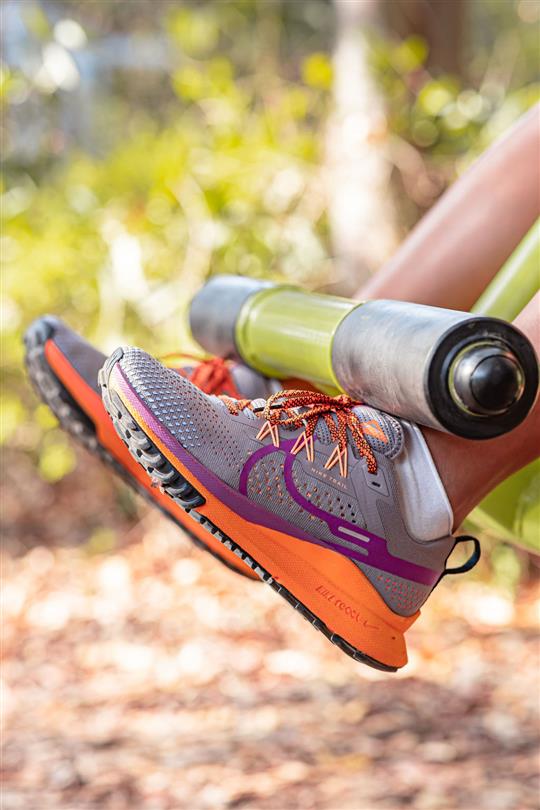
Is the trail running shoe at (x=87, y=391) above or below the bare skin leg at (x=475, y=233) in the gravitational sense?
below

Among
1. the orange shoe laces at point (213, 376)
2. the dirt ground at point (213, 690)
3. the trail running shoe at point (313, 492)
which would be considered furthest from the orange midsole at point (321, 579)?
the dirt ground at point (213, 690)

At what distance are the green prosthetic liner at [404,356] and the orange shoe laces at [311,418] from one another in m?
0.03

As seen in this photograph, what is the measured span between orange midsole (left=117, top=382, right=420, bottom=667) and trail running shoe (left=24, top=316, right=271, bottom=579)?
188 millimetres

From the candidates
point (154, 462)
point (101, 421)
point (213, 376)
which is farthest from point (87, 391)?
point (154, 462)

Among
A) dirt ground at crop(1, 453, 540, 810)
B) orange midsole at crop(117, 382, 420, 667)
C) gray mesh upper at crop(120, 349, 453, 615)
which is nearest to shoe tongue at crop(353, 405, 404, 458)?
gray mesh upper at crop(120, 349, 453, 615)

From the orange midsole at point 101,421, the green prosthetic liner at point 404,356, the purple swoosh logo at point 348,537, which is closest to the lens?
the green prosthetic liner at point 404,356

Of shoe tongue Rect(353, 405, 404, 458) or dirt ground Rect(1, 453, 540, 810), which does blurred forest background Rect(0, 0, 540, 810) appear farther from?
shoe tongue Rect(353, 405, 404, 458)

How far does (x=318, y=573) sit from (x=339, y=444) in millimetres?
138

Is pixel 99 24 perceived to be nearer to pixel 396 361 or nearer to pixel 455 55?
pixel 455 55

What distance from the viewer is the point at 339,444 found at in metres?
1.02

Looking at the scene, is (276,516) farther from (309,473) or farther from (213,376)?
(213,376)

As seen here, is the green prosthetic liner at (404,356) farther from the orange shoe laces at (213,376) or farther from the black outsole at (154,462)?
the black outsole at (154,462)

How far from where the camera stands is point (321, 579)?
990 millimetres

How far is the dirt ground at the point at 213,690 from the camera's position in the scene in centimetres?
173
